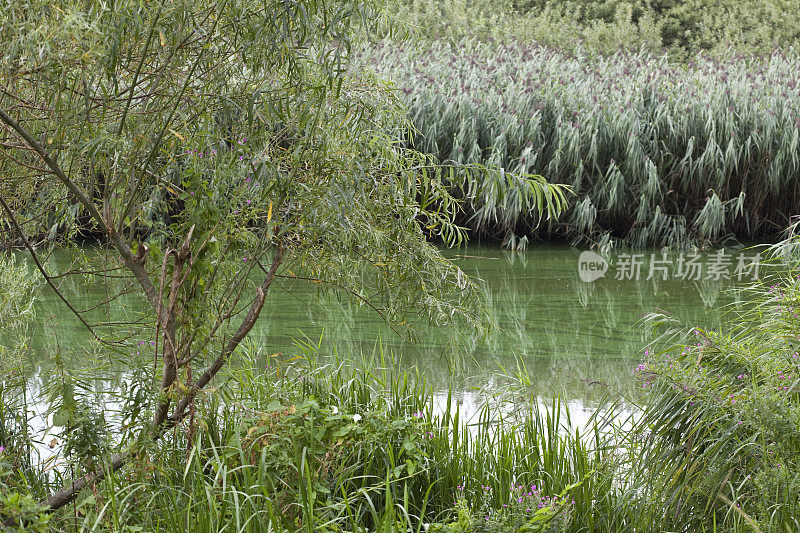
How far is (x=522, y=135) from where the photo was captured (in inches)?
264

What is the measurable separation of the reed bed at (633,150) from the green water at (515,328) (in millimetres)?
1016

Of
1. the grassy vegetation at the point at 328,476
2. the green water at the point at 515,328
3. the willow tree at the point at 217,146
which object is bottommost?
the green water at the point at 515,328

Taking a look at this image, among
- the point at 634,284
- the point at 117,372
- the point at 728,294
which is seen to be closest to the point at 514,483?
the point at 117,372

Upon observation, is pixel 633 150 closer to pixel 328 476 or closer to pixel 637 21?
pixel 328 476

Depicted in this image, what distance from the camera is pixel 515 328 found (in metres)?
4.38

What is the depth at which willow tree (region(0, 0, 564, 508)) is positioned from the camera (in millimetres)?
1911

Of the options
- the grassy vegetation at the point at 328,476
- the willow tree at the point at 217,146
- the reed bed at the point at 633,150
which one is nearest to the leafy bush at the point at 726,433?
the grassy vegetation at the point at 328,476

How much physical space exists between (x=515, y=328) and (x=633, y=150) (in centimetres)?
283

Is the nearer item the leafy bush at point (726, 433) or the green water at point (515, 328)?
the leafy bush at point (726, 433)

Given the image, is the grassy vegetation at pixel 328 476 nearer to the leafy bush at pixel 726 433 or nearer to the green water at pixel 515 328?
the leafy bush at pixel 726 433

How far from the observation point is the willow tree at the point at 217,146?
1.91m

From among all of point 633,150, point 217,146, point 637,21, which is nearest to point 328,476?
point 217,146

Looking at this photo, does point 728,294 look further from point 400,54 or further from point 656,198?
point 400,54

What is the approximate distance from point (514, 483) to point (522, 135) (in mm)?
4840
